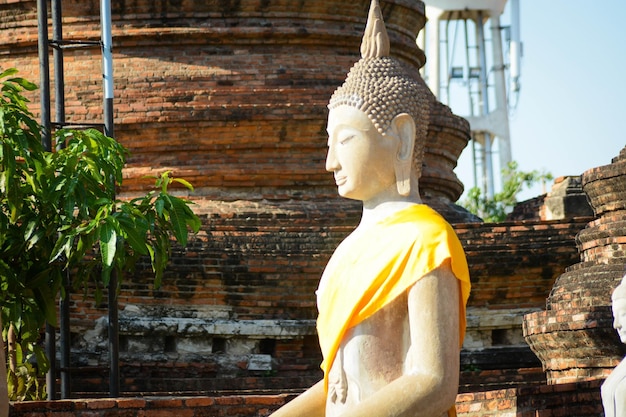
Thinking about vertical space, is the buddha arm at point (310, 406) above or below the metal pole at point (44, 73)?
below

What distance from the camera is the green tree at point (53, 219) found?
9.05m

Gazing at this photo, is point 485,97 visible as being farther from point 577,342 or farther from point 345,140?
point 345,140

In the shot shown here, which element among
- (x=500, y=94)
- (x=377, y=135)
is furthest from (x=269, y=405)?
(x=500, y=94)

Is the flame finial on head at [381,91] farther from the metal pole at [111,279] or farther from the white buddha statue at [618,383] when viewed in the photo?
the metal pole at [111,279]

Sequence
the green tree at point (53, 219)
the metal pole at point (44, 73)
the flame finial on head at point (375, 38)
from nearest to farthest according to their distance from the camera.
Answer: the flame finial on head at point (375, 38)
the green tree at point (53, 219)
the metal pole at point (44, 73)

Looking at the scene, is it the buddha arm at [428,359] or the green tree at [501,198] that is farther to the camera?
the green tree at [501,198]

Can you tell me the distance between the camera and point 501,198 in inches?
1330

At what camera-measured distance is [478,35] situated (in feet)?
138

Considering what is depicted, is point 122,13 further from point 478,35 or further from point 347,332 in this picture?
point 478,35

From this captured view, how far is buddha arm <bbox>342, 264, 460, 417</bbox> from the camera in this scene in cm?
451

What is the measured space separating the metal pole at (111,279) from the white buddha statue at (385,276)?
509cm

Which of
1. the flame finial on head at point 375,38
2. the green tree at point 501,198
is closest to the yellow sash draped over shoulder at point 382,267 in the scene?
the flame finial on head at point 375,38

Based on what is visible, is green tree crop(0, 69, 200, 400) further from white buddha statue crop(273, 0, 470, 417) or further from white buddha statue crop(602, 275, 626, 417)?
white buddha statue crop(602, 275, 626, 417)

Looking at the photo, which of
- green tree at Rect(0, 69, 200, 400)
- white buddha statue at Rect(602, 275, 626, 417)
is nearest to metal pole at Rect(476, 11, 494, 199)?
green tree at Rect(0, 69, 200, 400)
